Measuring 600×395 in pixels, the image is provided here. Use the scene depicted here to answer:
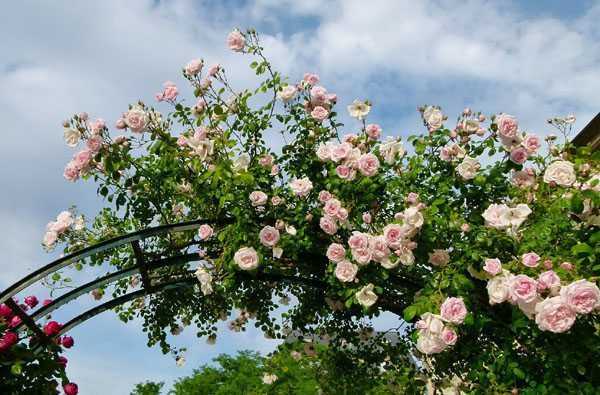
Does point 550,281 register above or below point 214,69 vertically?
below

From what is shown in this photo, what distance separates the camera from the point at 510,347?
196 inches

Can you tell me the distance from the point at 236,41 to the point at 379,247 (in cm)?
246

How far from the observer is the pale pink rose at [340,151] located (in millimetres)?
5594

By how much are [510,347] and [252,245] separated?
2.16 metres

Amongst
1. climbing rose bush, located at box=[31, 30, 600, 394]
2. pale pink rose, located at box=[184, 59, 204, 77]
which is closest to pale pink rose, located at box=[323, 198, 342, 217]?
climbing rose bush, located at box=[31, 30, 600, 394]

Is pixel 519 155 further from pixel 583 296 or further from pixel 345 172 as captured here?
pixel 583 296

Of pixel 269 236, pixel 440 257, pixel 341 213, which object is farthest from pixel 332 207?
pixel 440 257

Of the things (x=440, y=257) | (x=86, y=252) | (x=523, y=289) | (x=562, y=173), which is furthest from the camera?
(x=86, y=252)

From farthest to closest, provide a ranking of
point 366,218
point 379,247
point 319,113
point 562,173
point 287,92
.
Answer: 1. point 287,92
2. point 319,113
3. point 366,218
4. point 562,173
5. point 379,247

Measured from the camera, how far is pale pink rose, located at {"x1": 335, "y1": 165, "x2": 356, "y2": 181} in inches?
219

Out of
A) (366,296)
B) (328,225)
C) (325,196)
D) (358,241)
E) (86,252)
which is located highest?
(86,252)

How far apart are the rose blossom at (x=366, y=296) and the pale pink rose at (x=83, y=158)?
2.46m

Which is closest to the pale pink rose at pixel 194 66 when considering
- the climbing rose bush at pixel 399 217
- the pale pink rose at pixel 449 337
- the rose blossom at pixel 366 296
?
the climbing rose bush at pixel 399 217

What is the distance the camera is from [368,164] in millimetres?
5488
